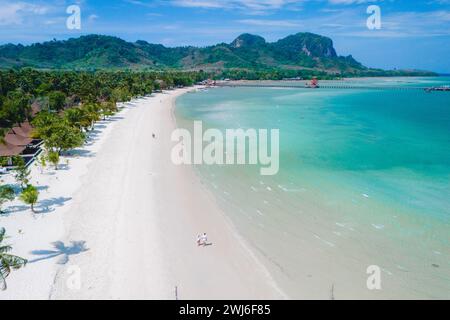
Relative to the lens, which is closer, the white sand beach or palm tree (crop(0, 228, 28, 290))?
palm tree (crop(0, 228, 28, 290))

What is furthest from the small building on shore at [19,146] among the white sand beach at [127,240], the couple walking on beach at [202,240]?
the couple walking on beach at [202,240]

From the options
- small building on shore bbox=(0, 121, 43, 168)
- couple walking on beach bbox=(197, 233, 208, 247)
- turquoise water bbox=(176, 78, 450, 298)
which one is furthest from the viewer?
small building on shore bbox=(0, 121, 43, 168)

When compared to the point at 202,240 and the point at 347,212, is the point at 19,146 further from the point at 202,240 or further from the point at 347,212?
the point at 347,212

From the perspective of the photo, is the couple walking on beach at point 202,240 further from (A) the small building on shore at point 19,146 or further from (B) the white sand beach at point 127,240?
(A) the small building on shore at point 19,146

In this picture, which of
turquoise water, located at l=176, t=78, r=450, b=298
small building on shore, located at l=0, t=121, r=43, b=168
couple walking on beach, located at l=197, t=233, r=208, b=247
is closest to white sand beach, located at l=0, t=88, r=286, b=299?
couple walking on beach, located at l=197, t=233, r=208, b=247

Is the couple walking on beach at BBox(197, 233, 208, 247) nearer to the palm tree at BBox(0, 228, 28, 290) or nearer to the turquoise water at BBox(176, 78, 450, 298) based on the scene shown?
the turquoise water at BBox(176, 78, 450, 298)

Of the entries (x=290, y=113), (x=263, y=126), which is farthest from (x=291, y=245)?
(x=290, y=113)

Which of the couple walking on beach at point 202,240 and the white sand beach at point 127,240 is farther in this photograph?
the couple walking on beach at point 202,240
